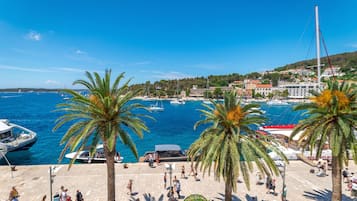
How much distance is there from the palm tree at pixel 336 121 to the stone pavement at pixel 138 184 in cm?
606

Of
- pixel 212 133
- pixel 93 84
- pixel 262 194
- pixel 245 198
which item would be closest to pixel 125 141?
pixel 93 84

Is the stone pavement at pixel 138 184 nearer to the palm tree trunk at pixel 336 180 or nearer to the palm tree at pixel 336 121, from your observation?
the palm tree trunk at pixel 336 180

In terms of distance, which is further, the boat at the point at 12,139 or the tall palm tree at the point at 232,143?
the boat at the point at 12,139

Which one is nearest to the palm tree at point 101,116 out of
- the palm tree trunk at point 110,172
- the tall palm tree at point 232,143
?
the palm tree trunk at point 110,172

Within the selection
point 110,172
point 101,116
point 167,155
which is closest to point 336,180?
point 110,172

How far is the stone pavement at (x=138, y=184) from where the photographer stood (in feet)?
61.4

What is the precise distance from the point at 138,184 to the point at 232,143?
493 inches

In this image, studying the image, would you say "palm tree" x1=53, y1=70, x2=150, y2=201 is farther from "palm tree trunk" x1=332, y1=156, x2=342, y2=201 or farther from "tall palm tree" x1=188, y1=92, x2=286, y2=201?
"palm tree trunk" x1=332, y1=156, x2=342, y2=201

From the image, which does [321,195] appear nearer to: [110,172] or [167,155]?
[110,172]

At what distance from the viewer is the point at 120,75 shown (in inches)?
543

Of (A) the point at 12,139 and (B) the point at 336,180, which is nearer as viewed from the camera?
(B) the point at 336,180

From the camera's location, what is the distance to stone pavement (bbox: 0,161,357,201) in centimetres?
1870

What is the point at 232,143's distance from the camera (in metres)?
12.1

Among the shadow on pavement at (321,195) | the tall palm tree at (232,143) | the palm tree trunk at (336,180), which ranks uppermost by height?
the tall palm tree at (232,143)
